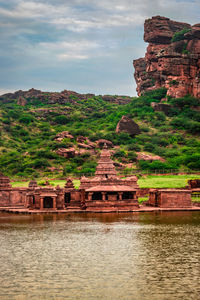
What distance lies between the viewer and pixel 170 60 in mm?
102500

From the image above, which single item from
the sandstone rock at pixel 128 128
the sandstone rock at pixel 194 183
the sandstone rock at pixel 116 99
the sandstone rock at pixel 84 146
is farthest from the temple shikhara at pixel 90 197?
the sandstone rock at pixel 116 99

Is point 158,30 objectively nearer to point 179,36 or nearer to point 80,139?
point 179,36

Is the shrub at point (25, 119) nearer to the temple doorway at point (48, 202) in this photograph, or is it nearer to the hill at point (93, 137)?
the hill at point (93, 137)

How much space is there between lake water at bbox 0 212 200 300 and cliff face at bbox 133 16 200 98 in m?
72.3

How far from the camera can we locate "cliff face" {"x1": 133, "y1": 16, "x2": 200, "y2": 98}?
103m

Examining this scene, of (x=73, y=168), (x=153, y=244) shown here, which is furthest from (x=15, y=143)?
(x=153, y=244)

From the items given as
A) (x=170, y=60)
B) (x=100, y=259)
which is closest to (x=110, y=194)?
(x=100, y=259)

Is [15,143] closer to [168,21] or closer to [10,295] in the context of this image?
[168,21]

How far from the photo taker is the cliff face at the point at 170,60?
336 ft

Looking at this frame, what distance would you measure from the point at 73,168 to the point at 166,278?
53.3 meters

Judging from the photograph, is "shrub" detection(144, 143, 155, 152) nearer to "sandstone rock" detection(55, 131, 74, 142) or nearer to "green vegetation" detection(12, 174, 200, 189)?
"sandstone rock" detection(55, 131, 74, 142)

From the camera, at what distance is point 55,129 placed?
108 metres

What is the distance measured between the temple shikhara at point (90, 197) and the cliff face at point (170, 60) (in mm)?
61746

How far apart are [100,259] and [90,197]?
2134 cm
